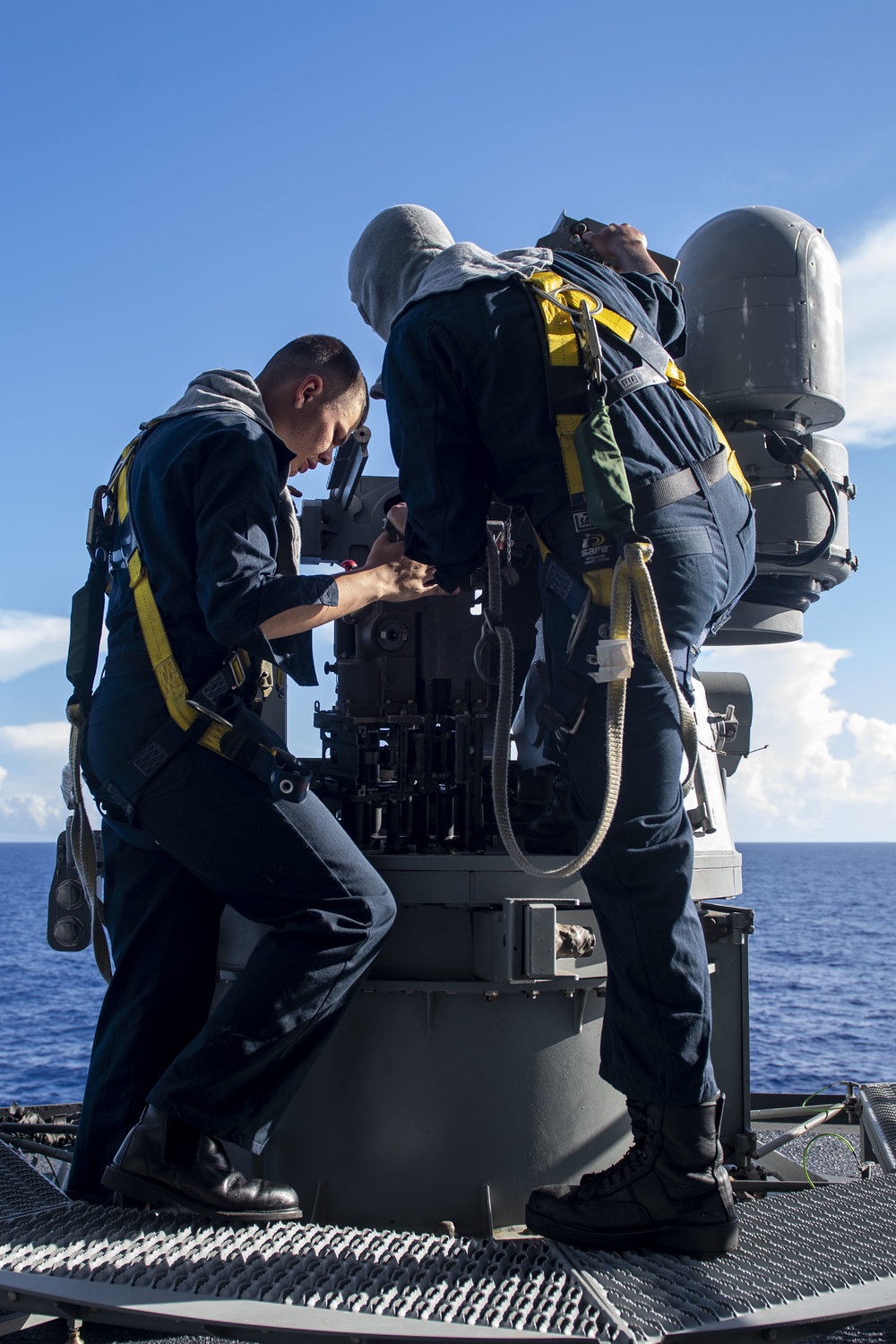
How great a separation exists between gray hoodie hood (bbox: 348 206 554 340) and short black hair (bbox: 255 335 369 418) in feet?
0.54

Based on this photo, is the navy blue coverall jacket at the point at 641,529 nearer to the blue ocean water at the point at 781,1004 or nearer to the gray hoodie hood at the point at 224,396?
the gray hoodie hood at the point at 224,396

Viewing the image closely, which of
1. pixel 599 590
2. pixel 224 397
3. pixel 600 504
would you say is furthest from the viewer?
pixel 224 397

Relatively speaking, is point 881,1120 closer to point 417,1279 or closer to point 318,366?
point 417,1279

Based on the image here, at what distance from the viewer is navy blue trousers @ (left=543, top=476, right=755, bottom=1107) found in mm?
2775

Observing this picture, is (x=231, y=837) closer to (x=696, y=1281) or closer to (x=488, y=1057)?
(x=488, y=1057)

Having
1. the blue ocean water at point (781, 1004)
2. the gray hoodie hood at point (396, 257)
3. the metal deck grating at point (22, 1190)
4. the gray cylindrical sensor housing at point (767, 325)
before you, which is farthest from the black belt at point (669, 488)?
the blue ocean water at point (781, 1004)

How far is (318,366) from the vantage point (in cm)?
367

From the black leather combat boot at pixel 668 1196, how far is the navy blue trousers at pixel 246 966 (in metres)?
0.80

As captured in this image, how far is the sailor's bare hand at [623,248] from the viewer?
3.97 m

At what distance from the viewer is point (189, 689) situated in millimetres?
3119

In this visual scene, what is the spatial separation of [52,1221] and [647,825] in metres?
1.67

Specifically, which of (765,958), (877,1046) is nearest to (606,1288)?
(877,1046)

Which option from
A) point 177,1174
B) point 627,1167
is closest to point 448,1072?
point 627,1167

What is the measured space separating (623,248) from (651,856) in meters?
2.21
